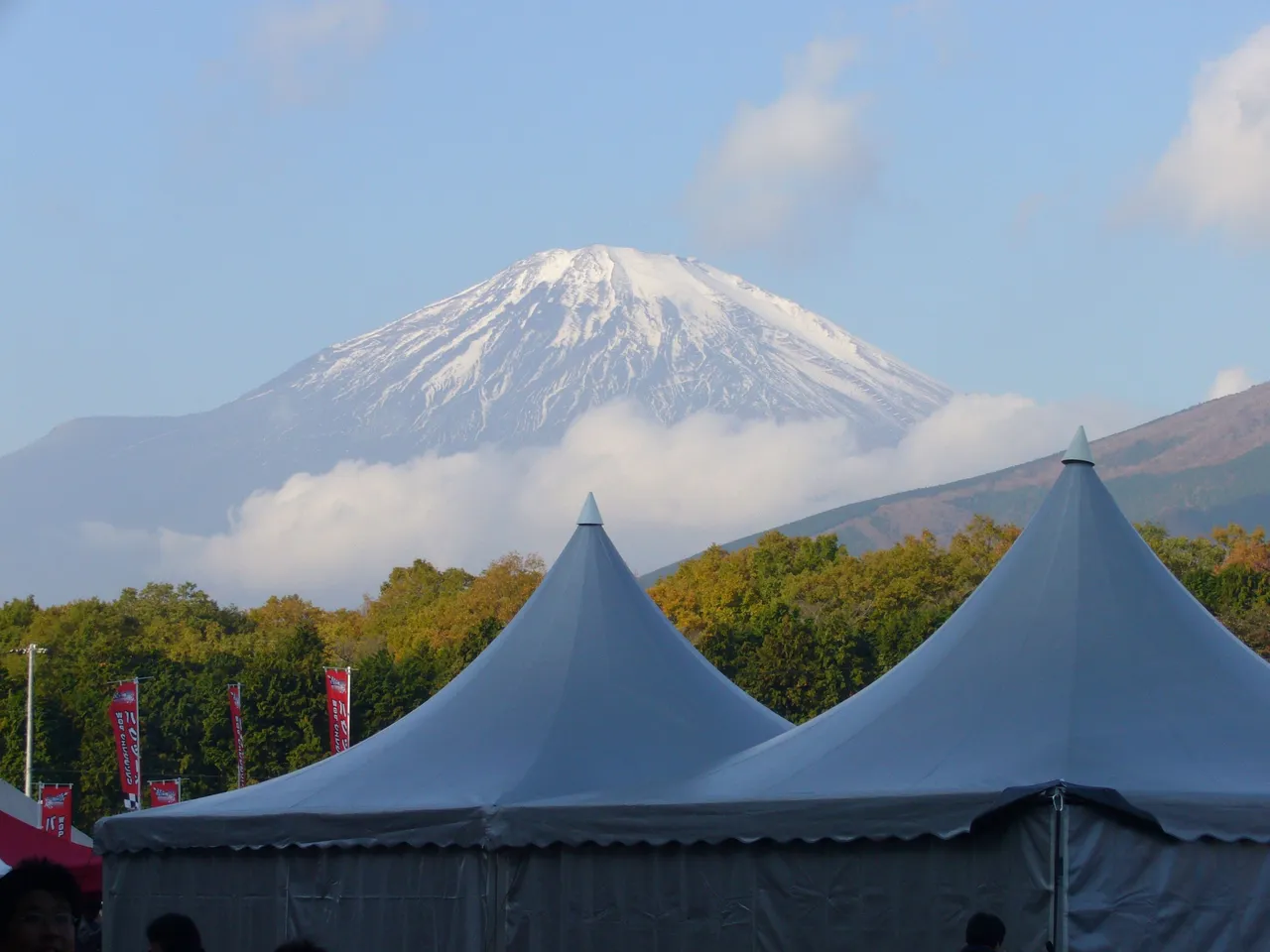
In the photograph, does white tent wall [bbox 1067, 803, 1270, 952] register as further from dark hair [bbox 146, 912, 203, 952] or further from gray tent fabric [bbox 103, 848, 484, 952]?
dark hair [bbox 146, 912, 203, 952]

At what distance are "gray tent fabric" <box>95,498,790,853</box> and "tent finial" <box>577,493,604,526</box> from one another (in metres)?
0.02

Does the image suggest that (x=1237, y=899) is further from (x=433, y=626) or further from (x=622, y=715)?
(x=433, y=626)

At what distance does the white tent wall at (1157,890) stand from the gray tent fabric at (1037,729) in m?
0.17

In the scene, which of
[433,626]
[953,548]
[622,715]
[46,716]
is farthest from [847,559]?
[622,715]

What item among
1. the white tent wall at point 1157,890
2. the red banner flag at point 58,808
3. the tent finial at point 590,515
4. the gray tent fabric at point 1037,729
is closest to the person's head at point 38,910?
the gray tent fabric at point 1037,729

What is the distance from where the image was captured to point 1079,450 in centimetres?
1409

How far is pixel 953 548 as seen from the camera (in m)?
84.8

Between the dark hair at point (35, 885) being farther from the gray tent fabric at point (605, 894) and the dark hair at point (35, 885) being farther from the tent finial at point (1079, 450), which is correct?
the tent finial at point (1079, 450)

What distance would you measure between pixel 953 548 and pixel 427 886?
7285 cm

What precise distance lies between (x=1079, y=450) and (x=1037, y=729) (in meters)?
2.94

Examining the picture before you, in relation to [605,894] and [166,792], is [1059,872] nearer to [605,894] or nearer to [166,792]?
[605,894]

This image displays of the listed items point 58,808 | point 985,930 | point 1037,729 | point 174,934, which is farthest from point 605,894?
point 58,808

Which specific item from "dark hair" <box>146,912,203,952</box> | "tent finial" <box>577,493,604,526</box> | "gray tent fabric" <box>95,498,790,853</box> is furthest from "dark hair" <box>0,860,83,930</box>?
"tent finial" <box>577,493,604,526</box>

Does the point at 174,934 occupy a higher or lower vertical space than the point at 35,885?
lower
